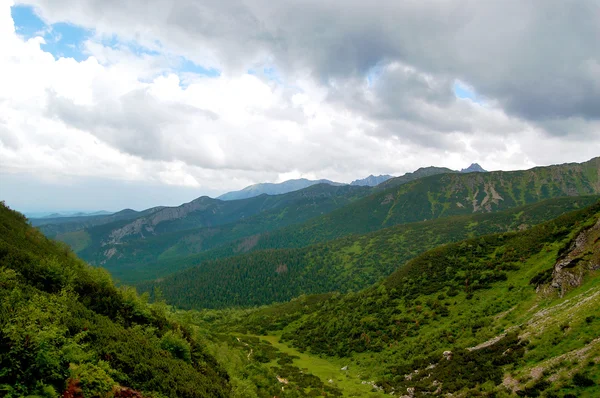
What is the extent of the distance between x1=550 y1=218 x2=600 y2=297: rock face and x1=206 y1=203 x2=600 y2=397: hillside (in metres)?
0.15

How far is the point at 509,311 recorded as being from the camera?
4425cm

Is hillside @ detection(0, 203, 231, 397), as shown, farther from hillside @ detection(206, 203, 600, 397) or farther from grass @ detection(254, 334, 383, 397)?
hillside @ detection(206, 203, 600, 397)

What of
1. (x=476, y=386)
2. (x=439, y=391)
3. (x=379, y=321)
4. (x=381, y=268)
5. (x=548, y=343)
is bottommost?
(x=381, y=268)

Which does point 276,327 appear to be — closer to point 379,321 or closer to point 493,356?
point 379,321

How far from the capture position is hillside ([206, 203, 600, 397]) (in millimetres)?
26031

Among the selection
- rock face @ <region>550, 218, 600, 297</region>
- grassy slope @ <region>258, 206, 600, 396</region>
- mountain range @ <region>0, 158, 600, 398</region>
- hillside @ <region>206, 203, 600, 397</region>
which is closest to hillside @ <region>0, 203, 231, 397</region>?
mountain range @ <region>0, 158, 600, 398</region>

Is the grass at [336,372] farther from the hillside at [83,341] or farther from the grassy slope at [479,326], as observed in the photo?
the hillside at [83,341]

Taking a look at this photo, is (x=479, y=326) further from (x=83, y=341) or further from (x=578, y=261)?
(x=83, y=341)

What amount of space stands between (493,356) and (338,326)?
45729 millimetres

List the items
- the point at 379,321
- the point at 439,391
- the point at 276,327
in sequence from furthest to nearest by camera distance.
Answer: the point at 276,327
the point at 379,321
the point at 439,391

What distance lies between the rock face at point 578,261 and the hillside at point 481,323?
0.48 ft

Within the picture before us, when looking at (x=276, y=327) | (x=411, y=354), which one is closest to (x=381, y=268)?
(x=276, y=327)

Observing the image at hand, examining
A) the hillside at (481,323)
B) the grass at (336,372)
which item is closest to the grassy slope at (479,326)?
the hillside at (481,323)

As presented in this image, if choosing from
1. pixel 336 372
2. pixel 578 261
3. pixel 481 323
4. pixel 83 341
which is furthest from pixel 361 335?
pixel 83 341
